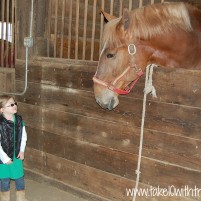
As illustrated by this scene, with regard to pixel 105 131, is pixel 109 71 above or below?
above

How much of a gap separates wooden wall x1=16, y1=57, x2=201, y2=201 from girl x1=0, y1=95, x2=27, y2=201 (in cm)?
47

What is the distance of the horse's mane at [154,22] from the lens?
6.95ft

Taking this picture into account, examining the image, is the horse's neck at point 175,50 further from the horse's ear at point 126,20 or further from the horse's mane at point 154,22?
the horse's ear at point 126,20

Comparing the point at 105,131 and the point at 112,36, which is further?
the point at 105,131

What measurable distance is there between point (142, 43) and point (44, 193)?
1.72 m

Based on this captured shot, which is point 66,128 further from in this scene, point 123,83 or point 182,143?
point 182,143

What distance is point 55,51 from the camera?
3.20m

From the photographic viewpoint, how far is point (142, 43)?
2.15 m

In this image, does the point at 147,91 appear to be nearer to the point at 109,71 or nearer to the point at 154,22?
the point at 109,71

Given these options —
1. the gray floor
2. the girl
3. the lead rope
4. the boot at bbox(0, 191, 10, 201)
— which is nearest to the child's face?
the girl

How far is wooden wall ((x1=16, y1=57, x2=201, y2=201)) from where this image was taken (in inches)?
85.5

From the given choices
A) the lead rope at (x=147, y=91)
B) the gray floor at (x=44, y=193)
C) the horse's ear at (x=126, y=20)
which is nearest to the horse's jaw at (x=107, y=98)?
the lead rope at (x=147, y=91)

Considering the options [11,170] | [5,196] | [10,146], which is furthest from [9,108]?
[5,196]

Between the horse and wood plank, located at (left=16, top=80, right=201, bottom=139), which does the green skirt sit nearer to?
wood plank, located at (left=16, top=80, right=201, bottom=139)
